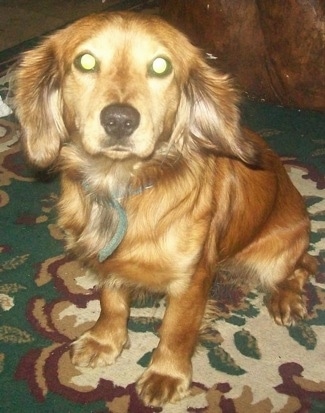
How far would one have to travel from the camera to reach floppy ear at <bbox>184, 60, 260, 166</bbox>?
6.03 feet

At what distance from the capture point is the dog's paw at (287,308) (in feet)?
7.39

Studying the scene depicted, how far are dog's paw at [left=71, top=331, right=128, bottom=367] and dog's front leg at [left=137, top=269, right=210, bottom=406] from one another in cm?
14

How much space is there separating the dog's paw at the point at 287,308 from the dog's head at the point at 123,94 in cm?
64

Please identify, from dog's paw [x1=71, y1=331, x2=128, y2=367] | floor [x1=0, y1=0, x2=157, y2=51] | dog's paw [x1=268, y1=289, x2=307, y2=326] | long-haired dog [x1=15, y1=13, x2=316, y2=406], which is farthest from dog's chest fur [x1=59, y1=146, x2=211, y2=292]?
floor [x1=0, y1=0, x2=157, y2=51]

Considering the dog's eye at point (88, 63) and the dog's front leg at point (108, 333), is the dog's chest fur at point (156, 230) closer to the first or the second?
the dog's front leg at point (108, 333)

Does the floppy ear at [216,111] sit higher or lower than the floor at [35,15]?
higher

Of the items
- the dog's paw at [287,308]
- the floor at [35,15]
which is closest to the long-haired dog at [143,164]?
the dog's paw at [287,308]

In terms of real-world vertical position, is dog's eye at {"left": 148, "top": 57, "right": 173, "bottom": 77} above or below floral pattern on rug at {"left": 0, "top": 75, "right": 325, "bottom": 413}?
above

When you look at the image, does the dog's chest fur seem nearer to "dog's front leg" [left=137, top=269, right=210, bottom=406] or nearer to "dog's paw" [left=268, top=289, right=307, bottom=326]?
"dog's front leg" [left=137, top=269, right=210, bottom=406]

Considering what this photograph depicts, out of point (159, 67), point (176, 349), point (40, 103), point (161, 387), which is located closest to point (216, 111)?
point (159, 67)

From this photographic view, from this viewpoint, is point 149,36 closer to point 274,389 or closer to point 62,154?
point 62,154

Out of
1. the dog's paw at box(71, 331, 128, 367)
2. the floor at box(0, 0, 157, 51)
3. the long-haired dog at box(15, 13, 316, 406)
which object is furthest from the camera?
the floor at box(0, 0, 157, 51)

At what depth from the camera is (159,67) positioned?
5.55ft

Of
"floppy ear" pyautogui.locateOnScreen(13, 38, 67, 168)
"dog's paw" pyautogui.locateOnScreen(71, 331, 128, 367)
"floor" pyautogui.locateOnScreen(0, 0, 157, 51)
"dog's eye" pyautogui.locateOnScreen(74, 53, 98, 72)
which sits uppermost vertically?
"dog's eye" pyautogui.locateOnScreen(74, 53, 98, 72)
